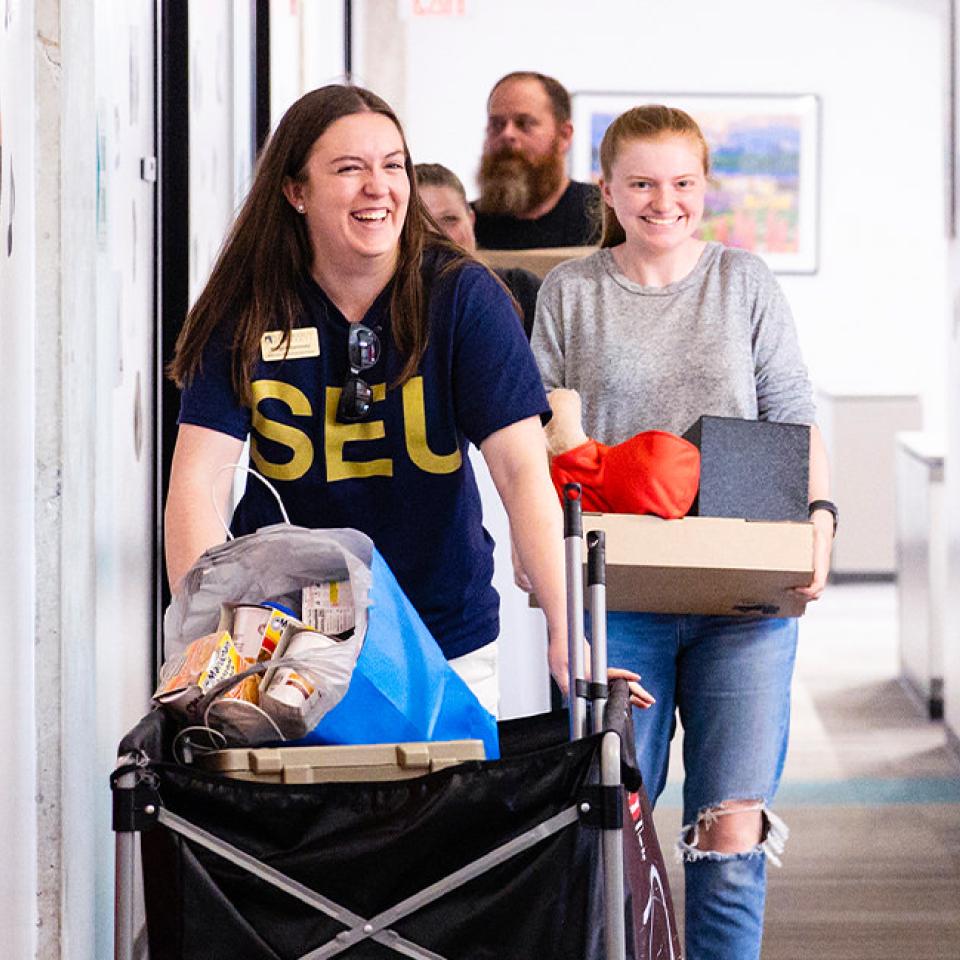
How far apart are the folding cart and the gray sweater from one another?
1126mm

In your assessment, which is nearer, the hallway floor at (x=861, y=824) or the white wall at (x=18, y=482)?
the white wall at (x=18, y=482)

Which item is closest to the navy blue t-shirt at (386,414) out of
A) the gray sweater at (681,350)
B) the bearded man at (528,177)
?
the gray sweater at (681,350)

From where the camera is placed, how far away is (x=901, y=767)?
5109mm

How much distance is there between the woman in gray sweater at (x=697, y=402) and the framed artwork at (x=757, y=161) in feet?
23.0

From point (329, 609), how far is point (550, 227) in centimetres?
247

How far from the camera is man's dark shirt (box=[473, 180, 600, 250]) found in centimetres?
397

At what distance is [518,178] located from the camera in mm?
3961

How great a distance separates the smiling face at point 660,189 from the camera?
249 centimetres

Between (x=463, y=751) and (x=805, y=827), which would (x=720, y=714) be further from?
(x=805, y=827)

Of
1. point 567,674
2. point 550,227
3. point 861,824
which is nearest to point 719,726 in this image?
point 567,674

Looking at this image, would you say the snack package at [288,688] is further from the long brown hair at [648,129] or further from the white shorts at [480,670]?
the long brown hair at [648,129]

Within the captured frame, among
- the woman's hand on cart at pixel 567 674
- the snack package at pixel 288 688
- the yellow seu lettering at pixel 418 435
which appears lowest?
the woman's hand on cart at pixel 567 674

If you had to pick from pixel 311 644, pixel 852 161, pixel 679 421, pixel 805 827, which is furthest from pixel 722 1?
pixel 311 644

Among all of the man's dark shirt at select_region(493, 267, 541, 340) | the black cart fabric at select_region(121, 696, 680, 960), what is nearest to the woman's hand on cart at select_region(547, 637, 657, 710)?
the black cart fabric at select_region(121, 696, 680, 960)
